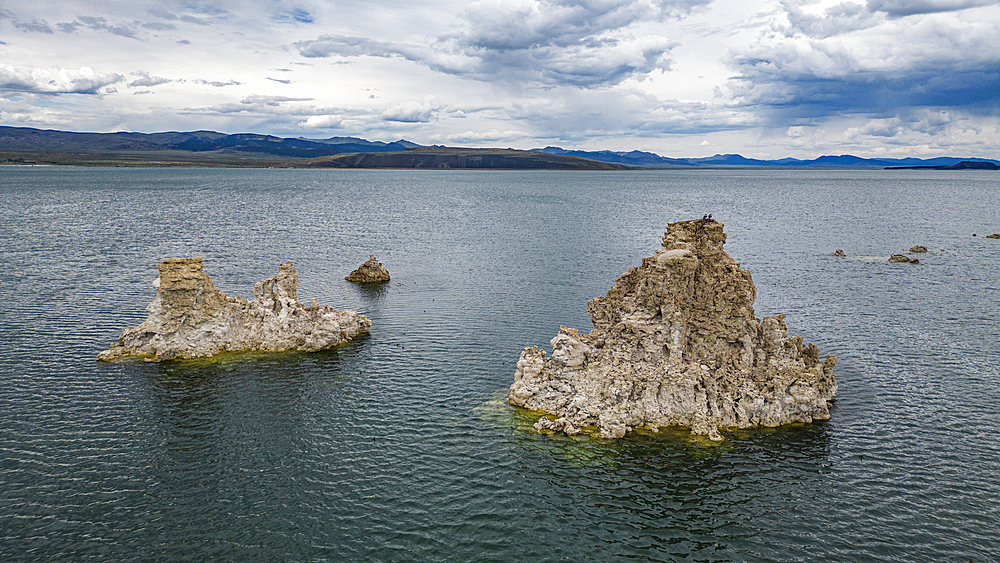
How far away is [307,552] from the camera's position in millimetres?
22891

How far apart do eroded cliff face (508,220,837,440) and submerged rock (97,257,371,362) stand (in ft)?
62.6

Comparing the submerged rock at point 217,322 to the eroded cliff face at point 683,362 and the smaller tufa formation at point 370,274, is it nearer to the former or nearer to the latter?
the eroded cliff face at point 683,362

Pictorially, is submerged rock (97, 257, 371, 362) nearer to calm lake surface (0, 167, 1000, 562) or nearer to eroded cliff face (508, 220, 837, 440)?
calm lake surface (0, 167, 1000, 562)

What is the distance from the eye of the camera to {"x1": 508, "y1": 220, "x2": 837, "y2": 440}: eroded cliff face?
1310 inches

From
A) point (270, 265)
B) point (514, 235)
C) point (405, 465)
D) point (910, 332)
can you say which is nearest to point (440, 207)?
point (514, 235)

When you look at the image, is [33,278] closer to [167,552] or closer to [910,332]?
[167,552]

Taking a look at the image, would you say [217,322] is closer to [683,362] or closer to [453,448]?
[453,448]

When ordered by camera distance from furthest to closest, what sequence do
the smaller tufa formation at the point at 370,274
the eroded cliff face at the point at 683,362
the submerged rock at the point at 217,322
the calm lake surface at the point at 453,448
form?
the smaller tufa formation at the point at 370,274
the submerged rock at the point at 217,322
the eroded cliff face at the point at 683,362
the calm lake surface at the point at 453,448

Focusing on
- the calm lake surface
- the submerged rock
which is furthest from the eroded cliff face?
the submerged rock

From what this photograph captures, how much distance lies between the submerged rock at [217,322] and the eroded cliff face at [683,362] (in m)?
19.1

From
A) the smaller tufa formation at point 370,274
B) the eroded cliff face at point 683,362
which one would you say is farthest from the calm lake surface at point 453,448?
the smaller tufa formation at point 370,274

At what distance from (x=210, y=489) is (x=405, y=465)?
349 inches

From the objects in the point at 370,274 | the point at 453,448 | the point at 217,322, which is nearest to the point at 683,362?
the point at 453,448

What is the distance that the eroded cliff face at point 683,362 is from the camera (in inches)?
1310
